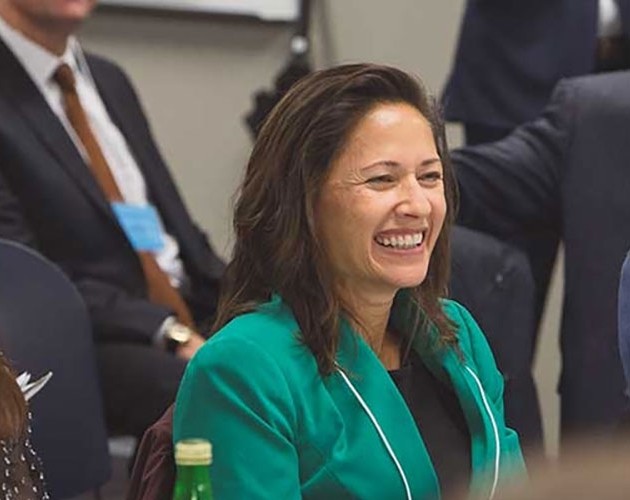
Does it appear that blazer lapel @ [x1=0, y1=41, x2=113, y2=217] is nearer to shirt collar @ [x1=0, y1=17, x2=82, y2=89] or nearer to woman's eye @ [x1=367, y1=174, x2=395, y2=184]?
shirt collar @ [x1=0, y1=17, x2=82, y2=89]

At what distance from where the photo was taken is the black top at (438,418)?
1.54 meters

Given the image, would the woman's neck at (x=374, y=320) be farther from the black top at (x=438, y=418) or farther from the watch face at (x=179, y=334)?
the watch face at (x=179, y=334)

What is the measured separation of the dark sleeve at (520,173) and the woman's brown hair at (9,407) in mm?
1102

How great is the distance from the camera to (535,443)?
213cm

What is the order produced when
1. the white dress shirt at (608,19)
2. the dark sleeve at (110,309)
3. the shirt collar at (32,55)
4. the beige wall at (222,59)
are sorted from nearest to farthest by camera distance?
the dark sleeve at (110,309) → the shirt collar at (32,55) → the white dress shirt at (608,19) → the beige wall at (222,59)

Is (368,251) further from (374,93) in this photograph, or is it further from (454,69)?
(454,69)

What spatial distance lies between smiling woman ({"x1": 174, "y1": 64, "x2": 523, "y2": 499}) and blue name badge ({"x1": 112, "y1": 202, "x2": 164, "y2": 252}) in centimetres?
141

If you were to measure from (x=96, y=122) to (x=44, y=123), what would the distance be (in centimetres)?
30

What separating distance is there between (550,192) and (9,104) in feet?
3.79

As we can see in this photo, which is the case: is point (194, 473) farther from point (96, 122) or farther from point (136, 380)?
point (96, 122)

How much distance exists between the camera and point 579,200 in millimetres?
2398

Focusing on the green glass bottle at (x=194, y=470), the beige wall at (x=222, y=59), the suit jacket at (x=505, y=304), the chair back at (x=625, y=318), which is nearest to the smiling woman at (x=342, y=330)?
the green glass bottle at (x=194, y=470)

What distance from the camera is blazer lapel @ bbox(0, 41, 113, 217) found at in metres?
2.85

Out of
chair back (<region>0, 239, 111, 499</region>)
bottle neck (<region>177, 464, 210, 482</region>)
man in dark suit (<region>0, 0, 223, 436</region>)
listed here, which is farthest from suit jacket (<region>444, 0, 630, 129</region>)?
bottle neck (<region>177, 464, 210, 482</region>)
